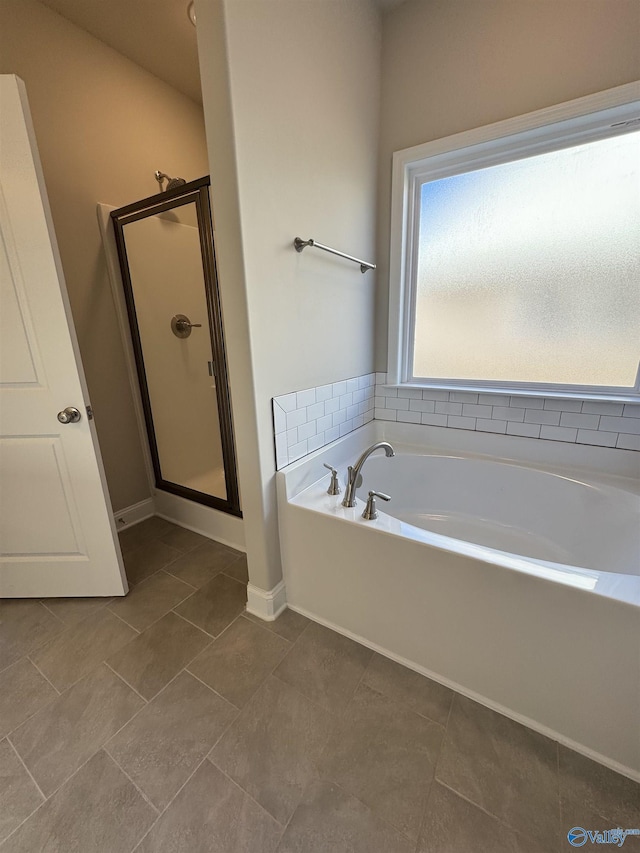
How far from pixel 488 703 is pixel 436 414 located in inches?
52.0

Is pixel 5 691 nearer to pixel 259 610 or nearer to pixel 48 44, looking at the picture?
pixel 259 610

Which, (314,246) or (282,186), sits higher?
(282,186)

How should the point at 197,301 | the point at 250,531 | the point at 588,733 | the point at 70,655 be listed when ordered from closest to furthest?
the point at 588,733, the point at 70,655, the point at 250,531, the point at 197,301

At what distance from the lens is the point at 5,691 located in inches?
47.9

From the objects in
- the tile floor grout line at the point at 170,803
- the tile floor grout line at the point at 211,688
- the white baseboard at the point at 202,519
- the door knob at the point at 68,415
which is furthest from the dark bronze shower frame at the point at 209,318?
the tile floor grout line at the point at 170,803

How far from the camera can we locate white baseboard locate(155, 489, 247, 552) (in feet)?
6.54

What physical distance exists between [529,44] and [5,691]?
128 inches

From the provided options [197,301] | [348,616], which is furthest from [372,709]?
[197,301]

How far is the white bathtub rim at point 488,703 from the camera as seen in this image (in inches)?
38.6

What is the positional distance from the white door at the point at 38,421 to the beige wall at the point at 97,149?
0.61 m

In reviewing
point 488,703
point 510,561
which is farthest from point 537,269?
point 488,703

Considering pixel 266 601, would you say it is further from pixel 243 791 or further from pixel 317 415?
pixel 317 415

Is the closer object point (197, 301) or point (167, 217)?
point (167, 217)

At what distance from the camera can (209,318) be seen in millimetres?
1746
